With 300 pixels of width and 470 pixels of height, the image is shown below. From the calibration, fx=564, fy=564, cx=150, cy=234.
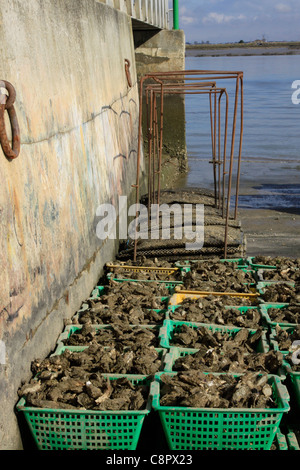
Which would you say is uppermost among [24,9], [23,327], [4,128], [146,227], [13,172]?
[24,9]

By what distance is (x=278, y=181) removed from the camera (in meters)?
15.4

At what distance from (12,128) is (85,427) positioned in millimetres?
2152

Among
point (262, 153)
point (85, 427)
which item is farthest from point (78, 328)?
point (262, 153)

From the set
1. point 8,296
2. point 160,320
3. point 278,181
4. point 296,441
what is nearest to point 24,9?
point 8,296

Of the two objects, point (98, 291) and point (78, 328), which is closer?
point (78, 328)

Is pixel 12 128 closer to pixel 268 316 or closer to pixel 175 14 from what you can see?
pixel 268 316

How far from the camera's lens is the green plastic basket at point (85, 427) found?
379 centimetres

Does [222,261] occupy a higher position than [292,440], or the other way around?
[292,440]

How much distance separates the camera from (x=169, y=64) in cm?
1681

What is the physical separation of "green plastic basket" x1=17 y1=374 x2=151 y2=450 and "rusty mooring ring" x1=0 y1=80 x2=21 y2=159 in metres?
1.75

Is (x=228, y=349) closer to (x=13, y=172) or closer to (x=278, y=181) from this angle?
(x=13, y=172)

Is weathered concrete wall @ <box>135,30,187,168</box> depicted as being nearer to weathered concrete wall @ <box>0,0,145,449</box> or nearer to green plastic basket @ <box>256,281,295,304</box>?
weathered concrete wall @ <box>0,0,145,449</box>

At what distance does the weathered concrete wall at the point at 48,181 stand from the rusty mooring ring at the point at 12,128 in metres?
0.08

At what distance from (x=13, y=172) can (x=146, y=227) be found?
419 cm
